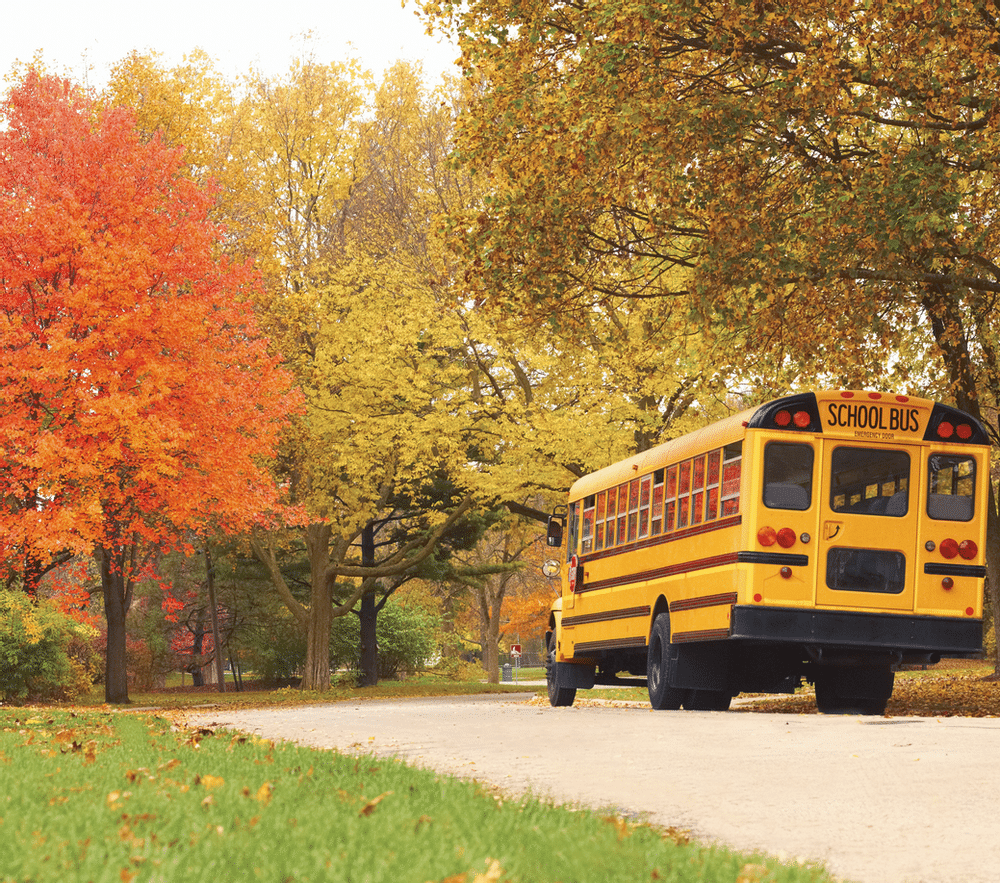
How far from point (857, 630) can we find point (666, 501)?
304 centimetres

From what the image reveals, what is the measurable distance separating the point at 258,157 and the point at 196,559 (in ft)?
55.3

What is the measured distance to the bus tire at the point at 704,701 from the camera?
53.7 ft

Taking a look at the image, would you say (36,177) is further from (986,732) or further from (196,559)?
(196,559)

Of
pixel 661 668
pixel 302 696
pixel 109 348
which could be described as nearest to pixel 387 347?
pixel 109 348

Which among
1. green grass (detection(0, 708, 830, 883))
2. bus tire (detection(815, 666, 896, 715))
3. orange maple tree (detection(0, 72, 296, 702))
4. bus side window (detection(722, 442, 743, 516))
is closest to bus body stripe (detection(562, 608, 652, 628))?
bus tire (detection(815, 666, 896, 715))

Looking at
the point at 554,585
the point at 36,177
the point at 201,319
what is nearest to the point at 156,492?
the point at 201,319

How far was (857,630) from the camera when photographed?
13.7m

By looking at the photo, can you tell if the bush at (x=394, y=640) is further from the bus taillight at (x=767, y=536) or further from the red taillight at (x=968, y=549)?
the red taillight at (x=968, y=549)

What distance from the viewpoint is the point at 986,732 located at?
10.9 m

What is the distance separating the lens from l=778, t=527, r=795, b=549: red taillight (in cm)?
1364

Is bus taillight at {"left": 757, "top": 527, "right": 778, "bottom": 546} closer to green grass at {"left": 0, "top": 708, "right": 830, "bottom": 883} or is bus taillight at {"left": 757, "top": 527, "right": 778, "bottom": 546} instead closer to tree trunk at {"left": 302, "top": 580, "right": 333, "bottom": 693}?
green grass at {"left": 0, "top": 708, "right": 830, "bottom": 883}

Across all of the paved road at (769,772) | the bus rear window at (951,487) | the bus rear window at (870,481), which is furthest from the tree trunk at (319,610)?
the bus rear window at (951,487)

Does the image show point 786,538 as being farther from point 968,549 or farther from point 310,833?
point 310,833

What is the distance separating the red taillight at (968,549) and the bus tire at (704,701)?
370 cm
